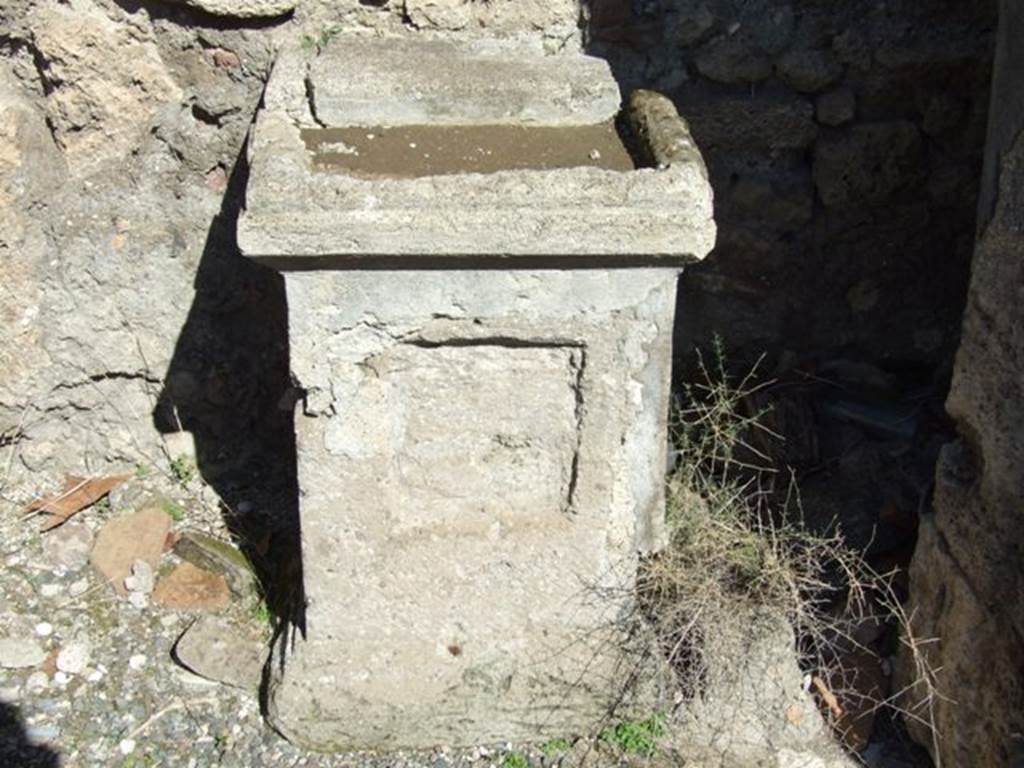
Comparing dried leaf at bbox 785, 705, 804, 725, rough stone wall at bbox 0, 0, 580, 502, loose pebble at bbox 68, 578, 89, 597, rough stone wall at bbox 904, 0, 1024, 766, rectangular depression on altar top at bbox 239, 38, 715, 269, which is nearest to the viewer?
rectangular depression on altar top at bbox 239, 38, 715, 269

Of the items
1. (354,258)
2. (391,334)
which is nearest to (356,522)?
(391,334)

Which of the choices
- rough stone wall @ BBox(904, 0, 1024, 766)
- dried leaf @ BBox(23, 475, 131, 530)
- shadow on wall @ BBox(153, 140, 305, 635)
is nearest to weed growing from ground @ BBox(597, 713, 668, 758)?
rough stone wall @ BBox(904, 0, 1024, 766)

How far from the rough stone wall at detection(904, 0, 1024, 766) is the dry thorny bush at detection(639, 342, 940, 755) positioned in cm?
7

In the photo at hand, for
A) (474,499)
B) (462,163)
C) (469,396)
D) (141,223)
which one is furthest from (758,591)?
(141,223)

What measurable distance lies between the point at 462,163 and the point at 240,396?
1.24 metres

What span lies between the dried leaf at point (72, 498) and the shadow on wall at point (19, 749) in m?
0.59

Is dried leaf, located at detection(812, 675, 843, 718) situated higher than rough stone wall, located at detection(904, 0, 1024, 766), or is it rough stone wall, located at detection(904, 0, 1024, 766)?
rough stone wall, located at detection(904, 0, 1024, 766)

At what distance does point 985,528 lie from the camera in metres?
2.50

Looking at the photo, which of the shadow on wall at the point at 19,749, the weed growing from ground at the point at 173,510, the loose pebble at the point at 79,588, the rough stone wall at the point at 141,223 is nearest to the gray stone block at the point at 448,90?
the rough stone wall at the point at 141,223

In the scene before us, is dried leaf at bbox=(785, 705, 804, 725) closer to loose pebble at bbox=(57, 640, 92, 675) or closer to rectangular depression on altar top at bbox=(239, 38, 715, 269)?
rectangular depression on altar top at bbox=(239, 38, 715, 269)

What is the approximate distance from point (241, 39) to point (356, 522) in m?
1.18

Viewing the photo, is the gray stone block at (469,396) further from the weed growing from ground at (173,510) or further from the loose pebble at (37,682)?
the weed growing from ground at (173,510)

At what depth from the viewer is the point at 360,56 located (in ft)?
9.05

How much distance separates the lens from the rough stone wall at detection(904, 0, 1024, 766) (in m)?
2.40
